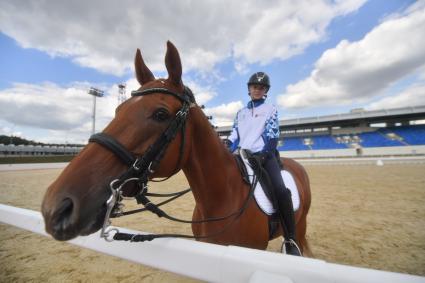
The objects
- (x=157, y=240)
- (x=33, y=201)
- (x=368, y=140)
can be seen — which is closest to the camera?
(x=157, y=240)

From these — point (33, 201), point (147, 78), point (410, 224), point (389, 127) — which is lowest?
point (410, 224)

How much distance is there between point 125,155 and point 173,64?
0.74 metres

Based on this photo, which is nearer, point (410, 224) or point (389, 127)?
point (410, 224)

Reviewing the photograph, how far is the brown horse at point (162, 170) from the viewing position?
1.04 m

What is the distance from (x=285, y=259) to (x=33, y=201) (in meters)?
8.80

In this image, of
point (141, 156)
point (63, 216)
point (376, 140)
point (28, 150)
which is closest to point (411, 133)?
point (376, 140)

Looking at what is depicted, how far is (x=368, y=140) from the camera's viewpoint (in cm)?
3609

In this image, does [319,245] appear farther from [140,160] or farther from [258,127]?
[140,160]

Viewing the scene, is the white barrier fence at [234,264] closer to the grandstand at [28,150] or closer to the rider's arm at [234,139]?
the rider's arm at [234,139]

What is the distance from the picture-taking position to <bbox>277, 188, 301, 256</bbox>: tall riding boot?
2.19 metres

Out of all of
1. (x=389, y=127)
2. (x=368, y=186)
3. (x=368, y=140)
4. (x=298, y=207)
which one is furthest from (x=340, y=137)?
(x=298, y=207)

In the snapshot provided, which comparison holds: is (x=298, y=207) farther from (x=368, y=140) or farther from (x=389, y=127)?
(x=389, y=127)

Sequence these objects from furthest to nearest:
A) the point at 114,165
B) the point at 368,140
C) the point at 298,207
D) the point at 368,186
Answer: the point at 368,140, the point at 368,186, the point at 298,207, the point at 114,165

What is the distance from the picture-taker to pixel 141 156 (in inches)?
50.6
